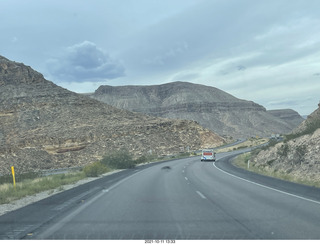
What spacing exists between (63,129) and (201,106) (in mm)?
100995

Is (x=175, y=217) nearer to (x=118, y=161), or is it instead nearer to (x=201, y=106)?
(x=118, y=161)

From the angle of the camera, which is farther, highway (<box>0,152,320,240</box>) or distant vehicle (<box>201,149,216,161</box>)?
distant vehicle (<box>201,149,216,161</box>)

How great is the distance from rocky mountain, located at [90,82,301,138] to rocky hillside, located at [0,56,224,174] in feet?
195

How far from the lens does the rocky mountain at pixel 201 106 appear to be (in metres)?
152

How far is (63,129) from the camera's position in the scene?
6775 cm

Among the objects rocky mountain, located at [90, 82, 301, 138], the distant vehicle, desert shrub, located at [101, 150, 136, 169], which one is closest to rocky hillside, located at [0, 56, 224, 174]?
desert shrub, located at [101, 150, 136, 169]

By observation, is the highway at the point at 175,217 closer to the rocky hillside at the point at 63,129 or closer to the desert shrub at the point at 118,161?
the desert shrub at the point at 118,161

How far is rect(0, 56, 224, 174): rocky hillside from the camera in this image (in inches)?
2331

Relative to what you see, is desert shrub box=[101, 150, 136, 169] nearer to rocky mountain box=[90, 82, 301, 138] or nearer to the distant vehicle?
the distant vehicle

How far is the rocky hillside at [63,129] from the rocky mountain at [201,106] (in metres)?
59.5

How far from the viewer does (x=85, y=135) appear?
217 ft

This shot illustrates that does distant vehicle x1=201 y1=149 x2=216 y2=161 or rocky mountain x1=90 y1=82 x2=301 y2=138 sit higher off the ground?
rocky mountain x1=90 y1=82 x2=301 y2=138

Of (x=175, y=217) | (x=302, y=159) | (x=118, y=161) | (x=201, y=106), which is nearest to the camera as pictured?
(x=175, y=217)

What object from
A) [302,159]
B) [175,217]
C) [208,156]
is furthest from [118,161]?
[175,217]
